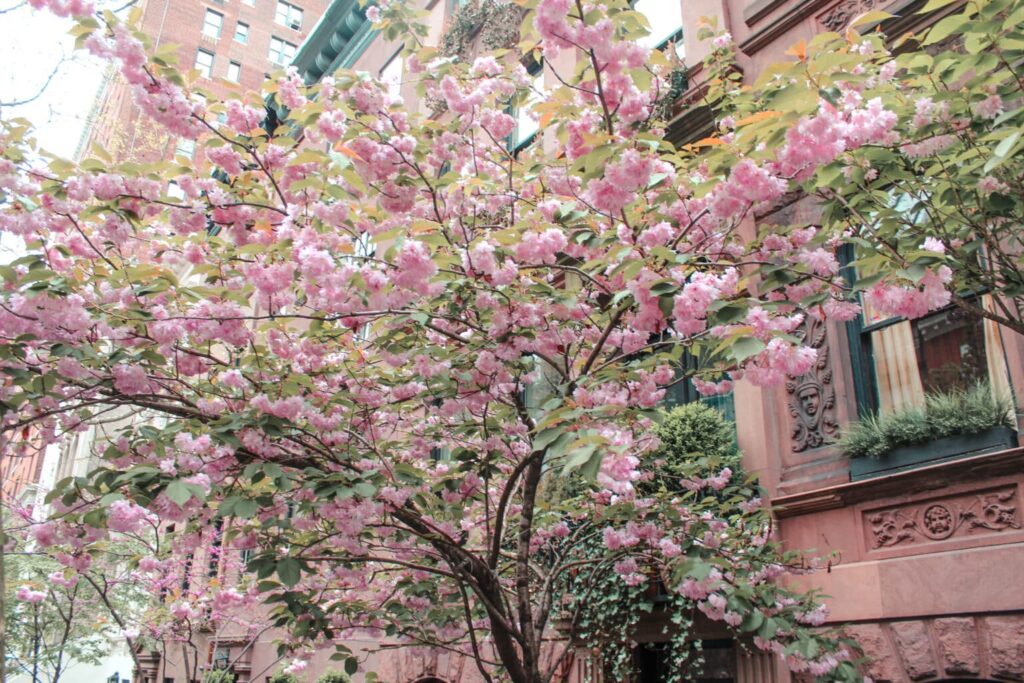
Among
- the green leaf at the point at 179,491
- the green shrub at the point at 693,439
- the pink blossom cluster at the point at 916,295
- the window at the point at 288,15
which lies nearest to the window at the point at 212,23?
the window at the point at 288,15

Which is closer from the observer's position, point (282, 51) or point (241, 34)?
point (241, 34)

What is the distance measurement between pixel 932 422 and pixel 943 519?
0.80 meters

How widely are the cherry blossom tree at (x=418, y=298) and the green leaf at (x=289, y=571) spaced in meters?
0.02

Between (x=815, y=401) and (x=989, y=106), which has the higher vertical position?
(x=989, y=106)

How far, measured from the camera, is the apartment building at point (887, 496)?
6.42m

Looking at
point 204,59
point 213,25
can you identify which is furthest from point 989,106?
point 213,25

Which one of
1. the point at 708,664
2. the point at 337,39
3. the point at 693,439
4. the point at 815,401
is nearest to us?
the point at 815,401

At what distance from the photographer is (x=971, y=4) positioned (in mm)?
4637

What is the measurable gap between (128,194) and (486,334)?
8.93ft

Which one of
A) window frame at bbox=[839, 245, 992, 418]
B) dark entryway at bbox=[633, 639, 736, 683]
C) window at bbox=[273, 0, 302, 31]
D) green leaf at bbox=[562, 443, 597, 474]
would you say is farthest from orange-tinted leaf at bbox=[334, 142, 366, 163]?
window at bbox=[273, 0, 302, 31]

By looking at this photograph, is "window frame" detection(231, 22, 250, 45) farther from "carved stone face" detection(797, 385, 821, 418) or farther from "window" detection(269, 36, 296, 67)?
"carved stone face" detection(797, 385, 821, 418)

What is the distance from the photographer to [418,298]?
256 inches

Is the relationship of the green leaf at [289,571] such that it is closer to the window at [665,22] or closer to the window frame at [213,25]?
the window at [665,22]

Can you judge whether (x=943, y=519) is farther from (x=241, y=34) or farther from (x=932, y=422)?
(x=241, y=34)
